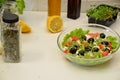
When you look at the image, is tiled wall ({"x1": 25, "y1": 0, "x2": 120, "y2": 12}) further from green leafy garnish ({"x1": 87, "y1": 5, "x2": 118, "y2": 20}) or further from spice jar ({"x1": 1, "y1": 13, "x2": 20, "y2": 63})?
spice jar ({"x1": 1, "y1": 13, "x2": 20, "y2": 63})

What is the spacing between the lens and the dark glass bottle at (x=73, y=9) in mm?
1222

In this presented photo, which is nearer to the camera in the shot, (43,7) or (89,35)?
(89,35)

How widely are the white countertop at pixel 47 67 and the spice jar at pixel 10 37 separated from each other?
0.03 m

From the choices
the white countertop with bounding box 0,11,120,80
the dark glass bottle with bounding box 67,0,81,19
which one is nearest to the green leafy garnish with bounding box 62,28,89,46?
the white countertop with bounding box 0,11,120,80

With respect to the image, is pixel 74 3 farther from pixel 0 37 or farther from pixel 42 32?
pixel 0 37

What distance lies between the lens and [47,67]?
0.96 metres

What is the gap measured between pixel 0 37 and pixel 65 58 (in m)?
0.25

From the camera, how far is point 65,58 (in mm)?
1015

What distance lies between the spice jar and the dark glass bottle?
Result: 372 mm

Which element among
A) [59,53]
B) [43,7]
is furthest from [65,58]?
[43,7]

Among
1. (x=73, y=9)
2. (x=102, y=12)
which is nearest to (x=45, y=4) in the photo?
(x=73, y=9)

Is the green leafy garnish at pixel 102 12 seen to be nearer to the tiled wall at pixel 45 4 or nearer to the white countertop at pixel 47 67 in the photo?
the tiled wall at pixel 45 4

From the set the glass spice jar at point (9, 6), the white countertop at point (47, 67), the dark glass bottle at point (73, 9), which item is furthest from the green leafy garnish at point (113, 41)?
the glass spice jar at point (9, 6)

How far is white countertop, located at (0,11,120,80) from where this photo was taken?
0.92 meters
